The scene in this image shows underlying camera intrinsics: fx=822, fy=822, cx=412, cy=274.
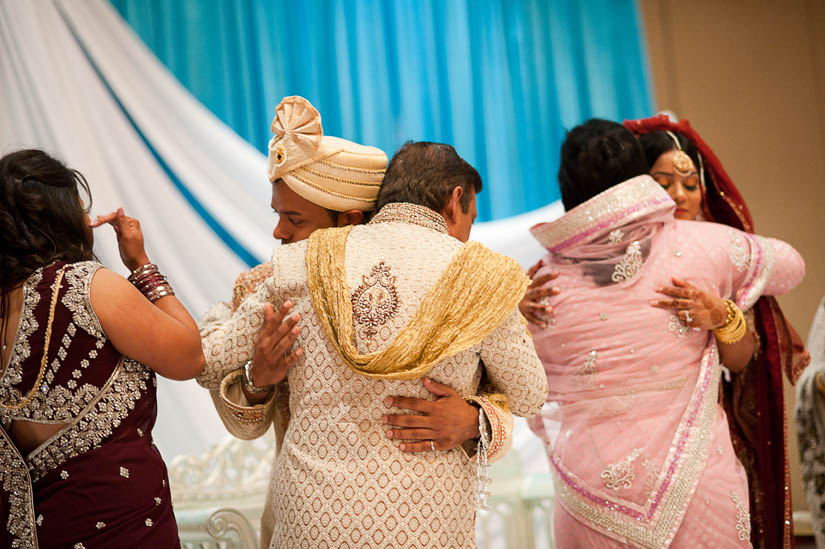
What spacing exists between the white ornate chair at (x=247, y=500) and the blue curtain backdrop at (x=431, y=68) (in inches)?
45.2

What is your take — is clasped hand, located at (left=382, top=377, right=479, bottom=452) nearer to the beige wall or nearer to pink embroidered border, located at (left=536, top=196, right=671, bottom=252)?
pink embroidered border, located at (left=536, top=196, right=671, bottom=252)

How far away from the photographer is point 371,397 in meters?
1.62

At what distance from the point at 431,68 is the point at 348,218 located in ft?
5.14

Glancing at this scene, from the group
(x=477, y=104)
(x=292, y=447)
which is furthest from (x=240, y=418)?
(x=477, y=104)

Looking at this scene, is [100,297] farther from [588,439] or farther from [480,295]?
[588,439]

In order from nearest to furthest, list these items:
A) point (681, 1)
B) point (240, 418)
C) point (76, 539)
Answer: point (76, 539) < point (240, 418) < point (681, 1)

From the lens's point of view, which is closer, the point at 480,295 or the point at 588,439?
the point at 480,295

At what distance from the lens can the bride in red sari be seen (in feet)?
5.26

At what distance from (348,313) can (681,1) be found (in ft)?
11.9

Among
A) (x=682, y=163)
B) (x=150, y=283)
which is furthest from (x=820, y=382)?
(x=150, y=283)

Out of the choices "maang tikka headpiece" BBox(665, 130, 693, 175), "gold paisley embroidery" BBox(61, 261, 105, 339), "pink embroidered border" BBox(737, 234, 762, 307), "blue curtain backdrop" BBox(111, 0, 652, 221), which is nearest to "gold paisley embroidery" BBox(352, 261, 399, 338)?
"gold paisley embroidery" BBox(61, 261, 105, 339)

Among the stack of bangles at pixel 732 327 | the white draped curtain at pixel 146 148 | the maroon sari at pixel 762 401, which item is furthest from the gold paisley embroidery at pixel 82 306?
the maroon sari at pixel 762 401

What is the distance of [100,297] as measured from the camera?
63.4 inches

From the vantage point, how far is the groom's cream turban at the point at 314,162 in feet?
6.56
